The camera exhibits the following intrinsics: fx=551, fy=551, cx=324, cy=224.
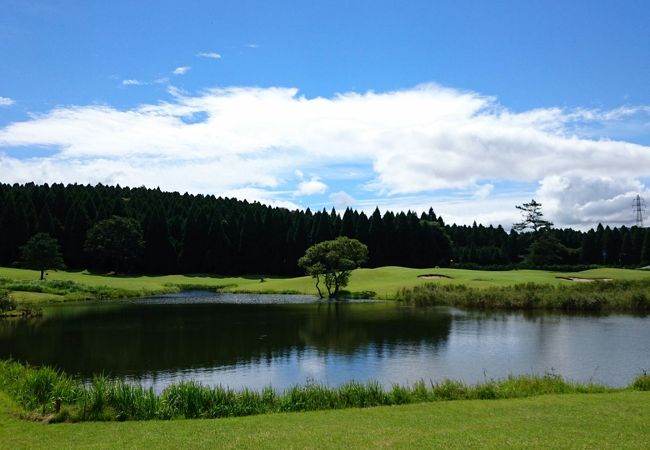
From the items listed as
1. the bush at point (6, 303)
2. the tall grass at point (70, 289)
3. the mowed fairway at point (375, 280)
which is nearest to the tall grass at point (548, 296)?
the mowed fairway at point (375, 280)

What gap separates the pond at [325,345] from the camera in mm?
25484

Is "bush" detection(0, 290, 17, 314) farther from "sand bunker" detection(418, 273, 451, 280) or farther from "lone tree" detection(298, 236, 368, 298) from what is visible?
"sand bunker" detection(418, 273, 451, 280)

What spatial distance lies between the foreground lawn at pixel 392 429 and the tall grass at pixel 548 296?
38.3 m

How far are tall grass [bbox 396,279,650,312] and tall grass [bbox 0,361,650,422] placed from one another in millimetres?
34525

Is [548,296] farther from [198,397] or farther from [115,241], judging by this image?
[115,241]

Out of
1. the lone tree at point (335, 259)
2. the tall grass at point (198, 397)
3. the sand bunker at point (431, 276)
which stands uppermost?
the lone tree at point (335, 259)

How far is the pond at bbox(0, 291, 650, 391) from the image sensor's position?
1003 inches

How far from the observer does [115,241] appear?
97750mm

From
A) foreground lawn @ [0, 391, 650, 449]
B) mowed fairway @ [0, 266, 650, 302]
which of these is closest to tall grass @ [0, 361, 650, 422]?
foreground lawn @ [0, 391, 650, 449]

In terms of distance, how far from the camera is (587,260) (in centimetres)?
13575

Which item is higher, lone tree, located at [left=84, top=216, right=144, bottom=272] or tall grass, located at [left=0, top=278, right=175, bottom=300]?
lone tree, located at [left=84, top=216, right=144, bottom=272]

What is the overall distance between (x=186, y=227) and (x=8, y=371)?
88213mm

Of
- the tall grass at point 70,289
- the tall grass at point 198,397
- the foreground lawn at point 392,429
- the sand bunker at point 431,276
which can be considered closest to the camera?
the foreground lawn at point 392,429

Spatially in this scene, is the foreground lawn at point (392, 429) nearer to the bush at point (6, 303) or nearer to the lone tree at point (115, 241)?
the bush at point (6, 303)
